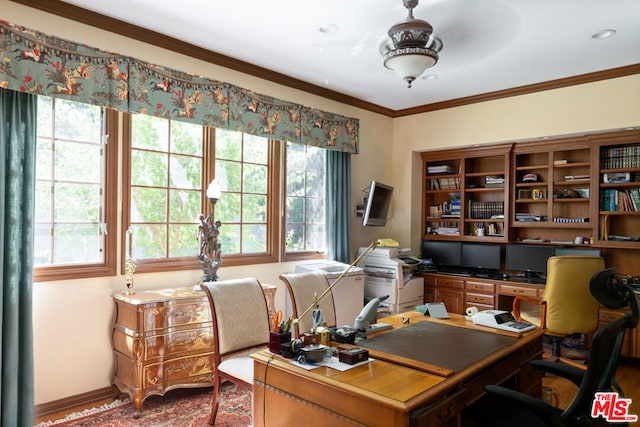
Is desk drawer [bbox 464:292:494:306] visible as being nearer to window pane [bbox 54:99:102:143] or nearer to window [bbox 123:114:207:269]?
window [bbox 123:114:207:269]

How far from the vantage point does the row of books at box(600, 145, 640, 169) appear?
421cm

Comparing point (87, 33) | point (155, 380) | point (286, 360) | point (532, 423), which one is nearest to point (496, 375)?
point (532, 423)

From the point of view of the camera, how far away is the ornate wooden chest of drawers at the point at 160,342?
9.71 feet

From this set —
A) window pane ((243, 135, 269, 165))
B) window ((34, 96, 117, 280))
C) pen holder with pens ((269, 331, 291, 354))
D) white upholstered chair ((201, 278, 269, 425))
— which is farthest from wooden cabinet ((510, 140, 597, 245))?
window ((34, 96, 117, 280))

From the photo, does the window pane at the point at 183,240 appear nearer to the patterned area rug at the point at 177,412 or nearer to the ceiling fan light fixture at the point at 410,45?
the patterned area rug at the point at 177,412

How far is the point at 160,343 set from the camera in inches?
120

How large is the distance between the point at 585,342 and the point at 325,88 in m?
3.80

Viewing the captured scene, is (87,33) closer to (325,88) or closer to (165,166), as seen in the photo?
(165,166)

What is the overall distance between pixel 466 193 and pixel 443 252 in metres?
0.80

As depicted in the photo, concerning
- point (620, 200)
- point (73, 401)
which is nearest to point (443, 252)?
point (620, 200)

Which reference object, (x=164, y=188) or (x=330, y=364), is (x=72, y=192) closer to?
(x=164, y=188)

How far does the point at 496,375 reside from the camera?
81.4 inches

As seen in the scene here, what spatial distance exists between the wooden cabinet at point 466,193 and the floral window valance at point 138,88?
184 cm

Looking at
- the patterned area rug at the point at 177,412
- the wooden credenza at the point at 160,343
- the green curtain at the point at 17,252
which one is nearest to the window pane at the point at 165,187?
the wooden credenza at the point at 160,343
